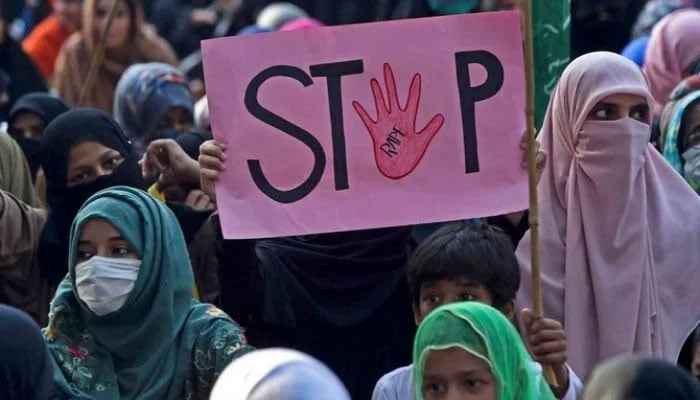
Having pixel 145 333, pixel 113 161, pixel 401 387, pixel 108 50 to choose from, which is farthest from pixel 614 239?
pixel 108 50

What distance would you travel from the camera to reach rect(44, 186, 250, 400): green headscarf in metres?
5.79

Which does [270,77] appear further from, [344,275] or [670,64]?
[670,64]

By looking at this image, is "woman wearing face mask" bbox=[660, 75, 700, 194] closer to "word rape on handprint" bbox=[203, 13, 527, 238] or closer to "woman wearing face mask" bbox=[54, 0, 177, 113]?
"word rape on handprint" bbox=[203, 13, 527, 238]

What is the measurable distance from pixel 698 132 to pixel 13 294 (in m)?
2.18

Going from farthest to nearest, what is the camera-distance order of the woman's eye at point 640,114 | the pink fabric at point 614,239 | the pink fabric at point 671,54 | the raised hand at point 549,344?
1. the pink fabric at point 671,54
2. the woman's eye at point 640,114
3. the pink fabric at point 614,239
4. the raised hand at point 549,344

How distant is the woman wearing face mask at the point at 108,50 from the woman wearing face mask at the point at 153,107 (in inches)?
58.8

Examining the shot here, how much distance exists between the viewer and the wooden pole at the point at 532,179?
562cm

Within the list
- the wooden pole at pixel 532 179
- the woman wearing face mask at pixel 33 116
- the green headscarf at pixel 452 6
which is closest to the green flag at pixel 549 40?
the wooden pole at pixel 532 179

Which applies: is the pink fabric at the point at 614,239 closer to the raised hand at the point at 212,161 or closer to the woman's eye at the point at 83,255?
the raised hand at the point at 212,161

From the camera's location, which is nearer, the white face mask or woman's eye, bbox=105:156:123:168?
the white face mask

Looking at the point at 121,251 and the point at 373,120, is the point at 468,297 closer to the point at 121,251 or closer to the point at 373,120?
the point at 373,120

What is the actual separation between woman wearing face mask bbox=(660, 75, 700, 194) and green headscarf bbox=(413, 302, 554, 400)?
72.9 inches

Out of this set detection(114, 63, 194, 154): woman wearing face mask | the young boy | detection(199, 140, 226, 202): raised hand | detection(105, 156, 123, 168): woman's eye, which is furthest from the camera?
detection(114, 63, 194, 154): woman wearing face mask

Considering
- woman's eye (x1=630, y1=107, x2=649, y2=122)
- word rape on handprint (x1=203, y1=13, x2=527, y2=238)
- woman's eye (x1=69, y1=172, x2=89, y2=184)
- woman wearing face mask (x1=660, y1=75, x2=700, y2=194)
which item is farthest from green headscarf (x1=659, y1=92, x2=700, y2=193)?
woman's eye (x1=69, y1=172, x2=89, y2=184)
